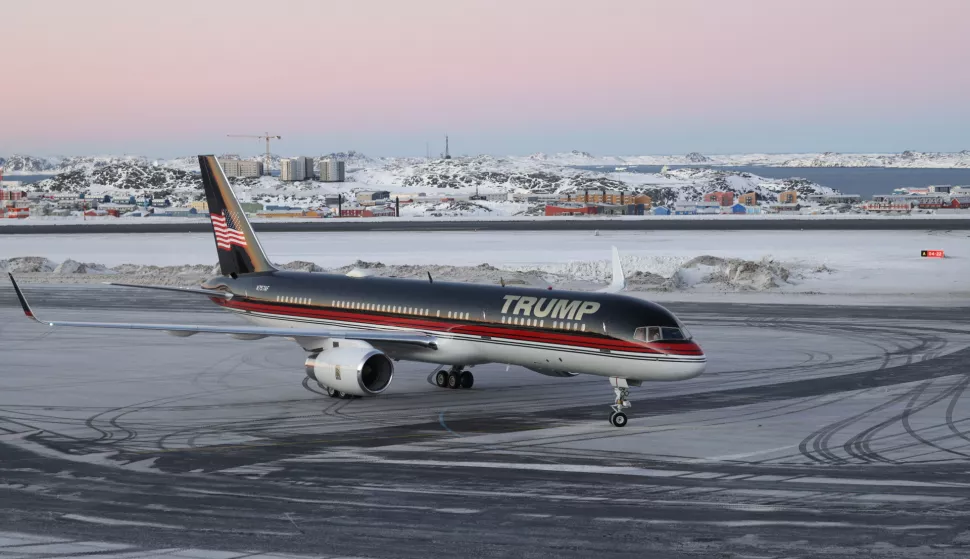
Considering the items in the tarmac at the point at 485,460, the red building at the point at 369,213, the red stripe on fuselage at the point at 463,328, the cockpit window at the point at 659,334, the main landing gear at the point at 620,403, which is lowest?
the tarmac at the point at 485,460

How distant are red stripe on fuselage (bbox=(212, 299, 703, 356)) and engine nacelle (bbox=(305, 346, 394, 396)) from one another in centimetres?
250

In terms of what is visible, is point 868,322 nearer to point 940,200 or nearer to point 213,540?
point 213,540

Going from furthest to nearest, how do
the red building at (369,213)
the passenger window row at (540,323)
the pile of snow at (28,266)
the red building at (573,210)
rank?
the red building at (369,213) → the red building at (573,210) → the pile of snow at (28,266) → the passenger window row at (540,323)

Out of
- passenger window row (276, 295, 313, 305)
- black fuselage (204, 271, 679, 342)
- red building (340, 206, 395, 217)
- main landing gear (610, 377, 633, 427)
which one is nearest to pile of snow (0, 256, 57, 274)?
black fuselage (204, 271, 679, 342)

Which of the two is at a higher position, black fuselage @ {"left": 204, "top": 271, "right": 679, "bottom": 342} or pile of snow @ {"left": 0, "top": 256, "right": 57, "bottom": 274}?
black fuselage @ {"left": 204, "top": 271, "right": 679, "bottom": 342}

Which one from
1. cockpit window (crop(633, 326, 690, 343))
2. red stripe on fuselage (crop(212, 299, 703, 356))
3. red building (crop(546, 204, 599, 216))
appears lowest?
red stripe on fuselage (crop(212, 299, 703, 356))

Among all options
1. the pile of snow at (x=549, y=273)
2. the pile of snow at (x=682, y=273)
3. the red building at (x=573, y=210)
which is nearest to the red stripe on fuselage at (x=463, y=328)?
the pile of snow at (x=549, y=273)

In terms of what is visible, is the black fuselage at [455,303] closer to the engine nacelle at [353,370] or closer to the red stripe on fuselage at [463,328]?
the red stripe on fuselage at [463,328]

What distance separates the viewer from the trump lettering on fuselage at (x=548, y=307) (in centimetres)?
3378

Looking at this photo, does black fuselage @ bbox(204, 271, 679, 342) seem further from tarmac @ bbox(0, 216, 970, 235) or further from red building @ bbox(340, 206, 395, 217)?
red building @ bbox(340, 206, 395, 217)

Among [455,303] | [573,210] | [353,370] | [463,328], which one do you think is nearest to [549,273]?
[455,303]

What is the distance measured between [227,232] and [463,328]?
14462mm

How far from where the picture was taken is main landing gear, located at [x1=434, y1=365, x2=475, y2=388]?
127 ft

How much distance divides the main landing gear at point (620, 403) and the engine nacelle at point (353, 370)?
7.51 m
